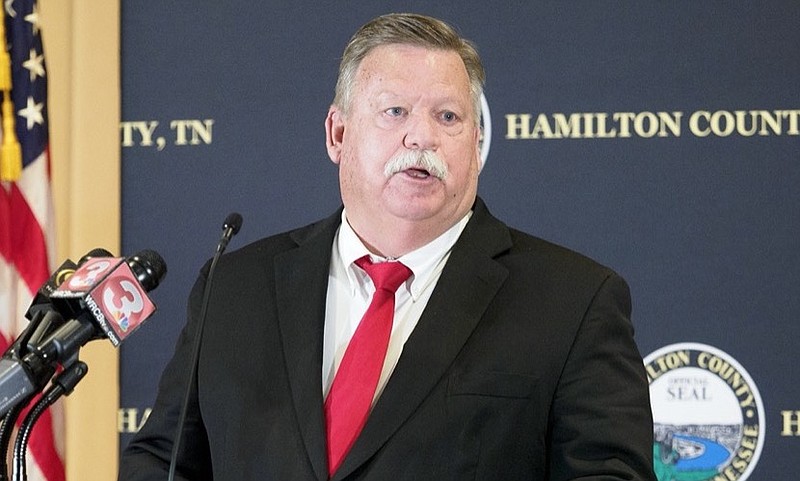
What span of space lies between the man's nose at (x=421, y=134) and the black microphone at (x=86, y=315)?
1.75 ft

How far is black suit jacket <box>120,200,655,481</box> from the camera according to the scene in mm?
1931

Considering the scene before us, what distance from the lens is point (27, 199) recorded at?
11.3 ft

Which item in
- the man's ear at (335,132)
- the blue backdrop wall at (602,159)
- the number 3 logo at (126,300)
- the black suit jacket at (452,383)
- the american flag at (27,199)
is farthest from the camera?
the american flag at (27,199)

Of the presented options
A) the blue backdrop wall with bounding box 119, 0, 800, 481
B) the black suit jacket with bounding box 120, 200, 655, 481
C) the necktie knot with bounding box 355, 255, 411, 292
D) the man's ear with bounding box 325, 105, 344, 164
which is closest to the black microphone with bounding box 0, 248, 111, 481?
the black suit jacket with bounding box 120, 200, 655, 481

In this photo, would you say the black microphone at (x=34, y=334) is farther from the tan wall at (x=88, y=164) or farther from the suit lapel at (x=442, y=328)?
the tan wall at (x=88, y=164)

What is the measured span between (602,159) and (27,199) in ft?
5.19

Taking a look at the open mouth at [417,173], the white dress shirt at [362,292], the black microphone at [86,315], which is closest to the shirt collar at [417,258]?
the white dress shirt at [362,292]

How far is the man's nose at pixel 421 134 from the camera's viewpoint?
2096 mm

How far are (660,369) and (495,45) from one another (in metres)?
0.98

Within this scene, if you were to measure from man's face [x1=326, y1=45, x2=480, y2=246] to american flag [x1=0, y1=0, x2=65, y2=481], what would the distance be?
5.00 feet

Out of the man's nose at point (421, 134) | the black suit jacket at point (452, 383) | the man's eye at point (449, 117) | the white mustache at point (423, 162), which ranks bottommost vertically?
the black suit jacket at point (452, 383)

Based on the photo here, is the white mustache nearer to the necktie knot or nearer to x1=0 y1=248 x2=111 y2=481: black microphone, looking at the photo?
the necktie knot

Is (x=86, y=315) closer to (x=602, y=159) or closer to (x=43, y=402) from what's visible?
(x=43, y=402)

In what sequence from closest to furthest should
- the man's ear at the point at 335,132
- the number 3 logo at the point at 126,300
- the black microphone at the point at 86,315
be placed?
the black microphone at the point at 86,315
the number 3 logo at the point at 126,300
the man's ear at the point at 335,132
